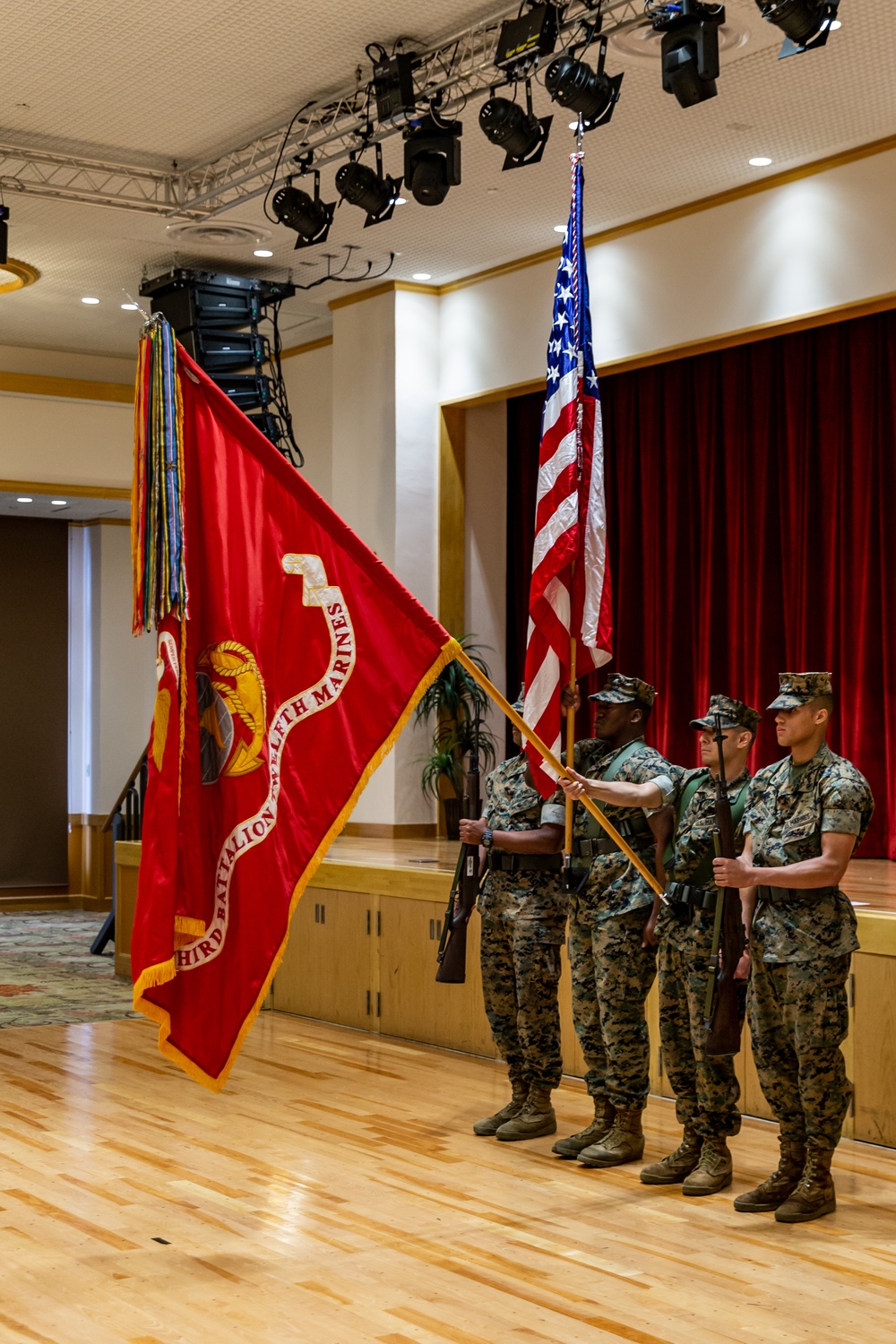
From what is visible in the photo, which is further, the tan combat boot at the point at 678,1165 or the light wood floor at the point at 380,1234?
the tan combat boot at the point at 678,1165

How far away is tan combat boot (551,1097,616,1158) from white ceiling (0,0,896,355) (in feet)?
14.2

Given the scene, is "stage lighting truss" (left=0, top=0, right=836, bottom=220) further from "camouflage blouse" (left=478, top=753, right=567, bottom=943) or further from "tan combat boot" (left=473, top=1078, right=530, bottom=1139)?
"tan combat boot" (left=473, top=1078, right=530, bottom=1139)

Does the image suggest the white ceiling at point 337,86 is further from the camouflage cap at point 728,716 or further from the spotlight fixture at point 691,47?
the camouflage cap at point 728,716

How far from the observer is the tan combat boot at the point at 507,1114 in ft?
18.8

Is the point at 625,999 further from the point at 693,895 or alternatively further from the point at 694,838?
the point at 694,838

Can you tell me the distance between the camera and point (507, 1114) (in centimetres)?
580

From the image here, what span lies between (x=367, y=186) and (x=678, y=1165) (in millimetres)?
4848

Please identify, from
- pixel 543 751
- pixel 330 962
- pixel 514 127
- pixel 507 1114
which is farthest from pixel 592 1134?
pixel 514 127

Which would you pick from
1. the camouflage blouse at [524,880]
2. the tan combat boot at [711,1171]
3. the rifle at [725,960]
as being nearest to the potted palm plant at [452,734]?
the camouflage blouse at [524,880]

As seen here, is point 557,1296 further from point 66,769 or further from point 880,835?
point 66,769

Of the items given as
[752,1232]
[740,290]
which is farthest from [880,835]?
[752,1232]

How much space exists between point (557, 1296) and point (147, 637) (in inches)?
440

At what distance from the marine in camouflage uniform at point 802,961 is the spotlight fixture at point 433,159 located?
12.0 feet

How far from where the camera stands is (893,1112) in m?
5.51
